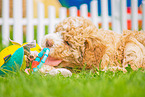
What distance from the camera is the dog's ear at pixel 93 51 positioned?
168cm

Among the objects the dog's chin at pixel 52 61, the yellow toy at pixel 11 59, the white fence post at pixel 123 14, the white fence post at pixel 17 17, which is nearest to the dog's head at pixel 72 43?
the dog's chin at pixel 52 61

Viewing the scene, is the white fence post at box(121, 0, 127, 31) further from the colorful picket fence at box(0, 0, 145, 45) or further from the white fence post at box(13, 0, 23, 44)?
the white fence post at box(13, 0, 23, 44)

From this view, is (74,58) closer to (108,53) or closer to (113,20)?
(108,53)

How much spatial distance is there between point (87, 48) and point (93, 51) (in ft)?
0.21

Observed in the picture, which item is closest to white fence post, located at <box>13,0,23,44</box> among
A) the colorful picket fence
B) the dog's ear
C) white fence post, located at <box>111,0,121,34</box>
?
the colorful picket fence

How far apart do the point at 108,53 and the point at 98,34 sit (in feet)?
0.73

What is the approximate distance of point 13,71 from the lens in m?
1.52

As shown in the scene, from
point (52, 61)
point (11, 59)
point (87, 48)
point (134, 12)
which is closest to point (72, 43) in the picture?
point (87, 48)

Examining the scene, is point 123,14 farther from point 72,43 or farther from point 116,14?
point 72,43

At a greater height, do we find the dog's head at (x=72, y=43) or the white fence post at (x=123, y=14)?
the white fence post at (x=123, y=14)

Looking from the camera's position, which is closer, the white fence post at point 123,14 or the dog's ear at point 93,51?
the dog's ear at point 93,51

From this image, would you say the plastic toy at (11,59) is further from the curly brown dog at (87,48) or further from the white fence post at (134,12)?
the white fence post at (134,12)

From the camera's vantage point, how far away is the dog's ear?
1.68m

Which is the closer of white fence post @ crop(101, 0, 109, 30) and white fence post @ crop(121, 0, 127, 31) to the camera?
white fence post @ crop(121, 0, 127, 31)
